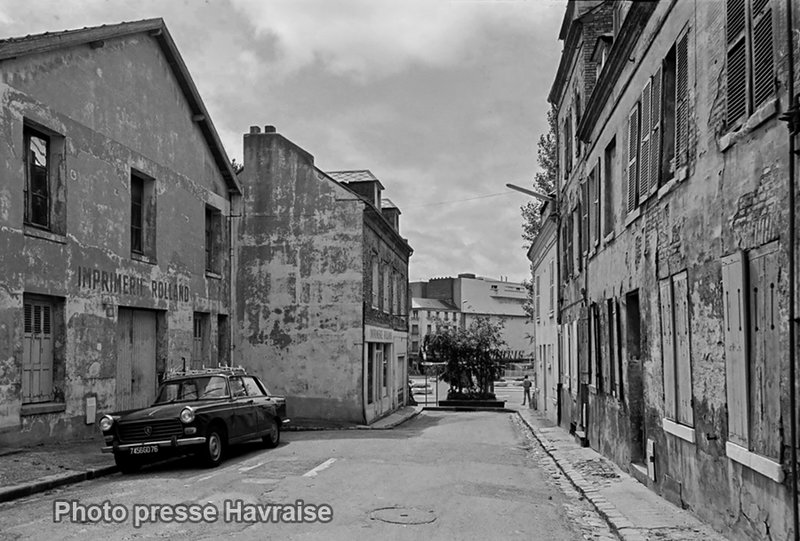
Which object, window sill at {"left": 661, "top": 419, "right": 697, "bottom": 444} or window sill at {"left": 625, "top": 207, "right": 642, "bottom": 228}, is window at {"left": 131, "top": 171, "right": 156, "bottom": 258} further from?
window sill at {"left": 661, "top": 419, "right": 697, "bottom": 444}

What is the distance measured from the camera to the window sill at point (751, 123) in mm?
6387

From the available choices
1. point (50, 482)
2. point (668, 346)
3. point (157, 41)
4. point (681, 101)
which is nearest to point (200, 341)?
point (157, 41)

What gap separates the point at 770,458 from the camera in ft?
21.2

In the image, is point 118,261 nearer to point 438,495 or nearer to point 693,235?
point 438,495

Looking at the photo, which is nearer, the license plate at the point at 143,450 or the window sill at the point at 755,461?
the window sill at the point at 755,461

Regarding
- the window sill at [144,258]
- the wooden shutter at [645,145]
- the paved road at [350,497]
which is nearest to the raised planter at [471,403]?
the paved road at [350,497]

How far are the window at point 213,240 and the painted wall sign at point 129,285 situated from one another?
2.80 meters

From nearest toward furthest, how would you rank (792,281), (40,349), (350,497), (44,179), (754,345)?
(792,281) → (754,345) → (350,497) → (40,349) → (44,179)

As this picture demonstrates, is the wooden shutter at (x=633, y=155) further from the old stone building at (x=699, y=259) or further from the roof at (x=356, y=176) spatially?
the roof at (x=356, y=176)

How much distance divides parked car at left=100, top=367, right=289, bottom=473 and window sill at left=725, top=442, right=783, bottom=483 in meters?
8.08

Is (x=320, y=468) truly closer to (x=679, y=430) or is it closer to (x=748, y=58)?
(x=679, y=430)

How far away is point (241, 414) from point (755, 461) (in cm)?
964

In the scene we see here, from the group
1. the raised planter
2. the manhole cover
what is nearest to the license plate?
the manhole cover

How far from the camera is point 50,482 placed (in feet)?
34.8
